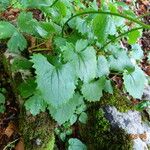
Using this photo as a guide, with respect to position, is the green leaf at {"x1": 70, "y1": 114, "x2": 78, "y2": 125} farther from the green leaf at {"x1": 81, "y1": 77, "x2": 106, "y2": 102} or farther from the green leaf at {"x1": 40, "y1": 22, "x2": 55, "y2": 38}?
the green leaf at {"x1": 40, "y1": 22, "x2": 55, "y2": 38}

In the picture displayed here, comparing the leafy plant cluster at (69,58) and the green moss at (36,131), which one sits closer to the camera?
the leafy plant cluster at (69,58)

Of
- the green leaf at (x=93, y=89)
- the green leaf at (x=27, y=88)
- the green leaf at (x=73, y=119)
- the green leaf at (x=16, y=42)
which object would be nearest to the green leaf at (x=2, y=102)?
the green leaf at (x=27, y=88)

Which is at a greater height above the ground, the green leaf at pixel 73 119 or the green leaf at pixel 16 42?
the green leaf at pixel 16 42

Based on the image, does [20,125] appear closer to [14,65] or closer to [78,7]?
[14,65]

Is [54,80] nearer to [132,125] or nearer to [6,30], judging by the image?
[6,30]

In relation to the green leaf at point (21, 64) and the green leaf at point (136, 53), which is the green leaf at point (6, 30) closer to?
the green leaf at point (21, 64)

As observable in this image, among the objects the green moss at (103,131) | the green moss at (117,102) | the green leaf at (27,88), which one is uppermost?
the green leaf at (27,88)

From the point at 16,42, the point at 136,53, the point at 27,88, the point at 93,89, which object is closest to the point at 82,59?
the point at 93,89
